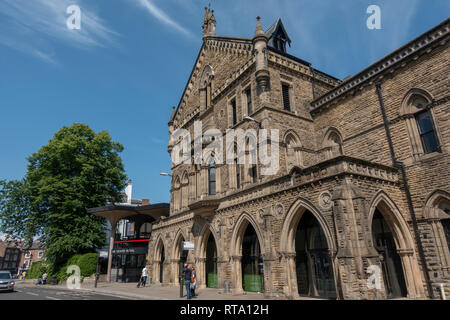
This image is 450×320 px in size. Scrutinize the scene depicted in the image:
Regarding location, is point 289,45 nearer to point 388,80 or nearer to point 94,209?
point 388,80

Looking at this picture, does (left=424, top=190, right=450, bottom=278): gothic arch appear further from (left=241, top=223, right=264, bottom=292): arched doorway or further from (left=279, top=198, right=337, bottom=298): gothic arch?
(left=241, top=223, right=264, bottom=292): arched doorway

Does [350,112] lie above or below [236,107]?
below

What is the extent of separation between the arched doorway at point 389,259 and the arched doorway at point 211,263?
429 inches

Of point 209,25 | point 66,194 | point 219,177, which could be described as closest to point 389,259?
point 219,177

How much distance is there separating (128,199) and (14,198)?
22.3m

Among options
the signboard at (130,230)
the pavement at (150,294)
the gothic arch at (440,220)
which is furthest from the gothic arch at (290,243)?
the signboard at (130,230)

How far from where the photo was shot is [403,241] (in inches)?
520

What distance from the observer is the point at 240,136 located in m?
20.1

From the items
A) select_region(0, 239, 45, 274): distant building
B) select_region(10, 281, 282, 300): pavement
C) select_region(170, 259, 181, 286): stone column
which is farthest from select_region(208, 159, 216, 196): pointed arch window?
select_region(0, 239, 45, 274): distant building

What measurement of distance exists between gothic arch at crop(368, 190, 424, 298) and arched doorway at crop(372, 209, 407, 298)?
62 centimetres

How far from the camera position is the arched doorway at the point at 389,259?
1346 cm

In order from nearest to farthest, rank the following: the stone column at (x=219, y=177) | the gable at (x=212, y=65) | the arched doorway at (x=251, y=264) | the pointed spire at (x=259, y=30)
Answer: the arched doorway at (x=251, y=264) < the pointed spire at (x=259, y=30) < the stone column at (x=219, y=177) < the gable at (x=212, y=65)

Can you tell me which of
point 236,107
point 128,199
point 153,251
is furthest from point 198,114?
point 128,199

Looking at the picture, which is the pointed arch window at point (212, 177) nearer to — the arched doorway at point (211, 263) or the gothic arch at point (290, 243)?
the arched doorway at point (211, 263)
